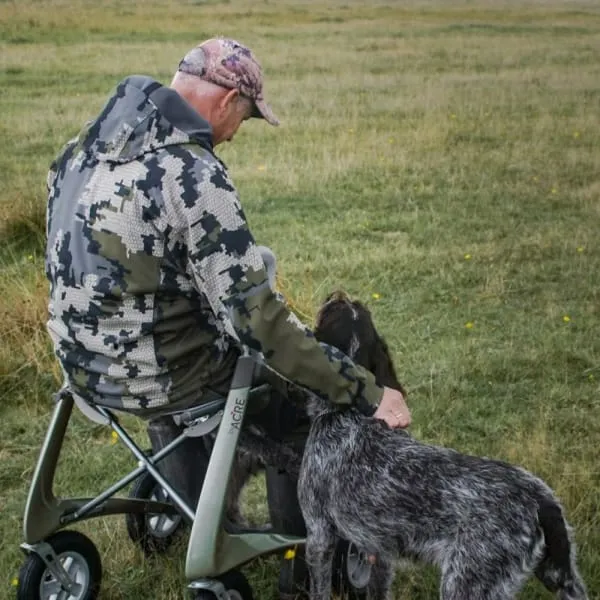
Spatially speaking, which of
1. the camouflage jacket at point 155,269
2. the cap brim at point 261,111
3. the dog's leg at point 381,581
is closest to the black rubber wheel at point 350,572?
the dog's leg at point 381,581

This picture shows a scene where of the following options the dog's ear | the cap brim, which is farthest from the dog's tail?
the cap brim

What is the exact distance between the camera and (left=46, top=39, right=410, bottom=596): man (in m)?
2.96

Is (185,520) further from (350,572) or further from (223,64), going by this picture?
(223,64)

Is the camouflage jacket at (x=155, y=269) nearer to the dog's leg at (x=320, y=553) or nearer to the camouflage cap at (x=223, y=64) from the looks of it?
the camouflage cap at (x=223, y=64)

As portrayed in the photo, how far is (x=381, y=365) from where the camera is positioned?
3.66 meters

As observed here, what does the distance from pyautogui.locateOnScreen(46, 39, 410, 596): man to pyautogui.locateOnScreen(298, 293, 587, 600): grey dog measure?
0.20 metres

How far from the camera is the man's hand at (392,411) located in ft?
10.6

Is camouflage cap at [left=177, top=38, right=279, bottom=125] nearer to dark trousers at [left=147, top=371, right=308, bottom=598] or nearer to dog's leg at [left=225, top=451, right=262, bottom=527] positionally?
dark trousers at [left=147, top=371, right=308, bottom=598]

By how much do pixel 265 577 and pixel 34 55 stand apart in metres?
19.0

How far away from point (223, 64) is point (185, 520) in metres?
1.58

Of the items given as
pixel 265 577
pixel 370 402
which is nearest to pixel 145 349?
pixel 370 402

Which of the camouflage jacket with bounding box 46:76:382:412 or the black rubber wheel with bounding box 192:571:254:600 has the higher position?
the camouflage jacket with bounding box 46:76:382:412

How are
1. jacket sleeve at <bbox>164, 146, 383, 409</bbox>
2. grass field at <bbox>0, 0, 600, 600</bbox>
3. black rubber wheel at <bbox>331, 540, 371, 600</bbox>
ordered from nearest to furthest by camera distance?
jacket sleeve at <bbox>164, 146, 383, 409</bbox>
black rubber wheel at <bbox>331, 540, 371, 600</bbox>
grass field at <bbox>0, 0, 600, 600</bbox>

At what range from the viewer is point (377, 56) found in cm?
2198
